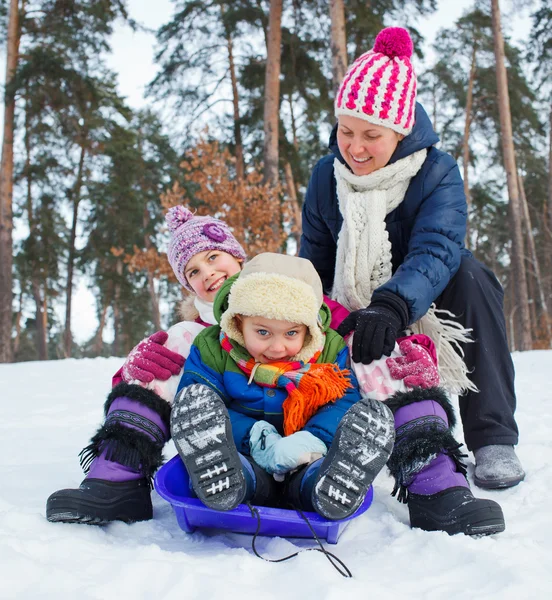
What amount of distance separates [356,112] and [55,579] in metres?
1.74

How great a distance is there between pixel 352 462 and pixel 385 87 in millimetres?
1388

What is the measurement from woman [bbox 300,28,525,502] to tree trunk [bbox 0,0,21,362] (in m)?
8.64

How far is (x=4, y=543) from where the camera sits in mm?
1384

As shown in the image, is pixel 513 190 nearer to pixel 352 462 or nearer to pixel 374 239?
pixel 374 239

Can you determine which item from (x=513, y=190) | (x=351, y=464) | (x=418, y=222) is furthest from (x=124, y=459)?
(x=513, y=190)

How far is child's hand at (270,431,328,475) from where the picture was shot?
5.45ft

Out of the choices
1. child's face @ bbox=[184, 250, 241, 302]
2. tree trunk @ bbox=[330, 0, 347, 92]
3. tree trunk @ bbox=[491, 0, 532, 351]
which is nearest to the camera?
child's face @ bbox=[184, 250, 241, 302]

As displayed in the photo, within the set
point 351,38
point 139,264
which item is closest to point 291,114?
point 351,38

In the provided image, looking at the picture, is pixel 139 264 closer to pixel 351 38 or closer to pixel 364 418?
pixel 351 38

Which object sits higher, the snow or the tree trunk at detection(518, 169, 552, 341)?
the tree trunk at detection(518, 169, 552, 341)

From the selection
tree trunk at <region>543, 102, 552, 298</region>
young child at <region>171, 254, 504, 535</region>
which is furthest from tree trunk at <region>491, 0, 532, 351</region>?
young child at <region>171, 254, 504, 535</region>

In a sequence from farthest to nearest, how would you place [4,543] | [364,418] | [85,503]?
[85,503], [364,418], [4,543]

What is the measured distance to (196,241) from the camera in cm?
257

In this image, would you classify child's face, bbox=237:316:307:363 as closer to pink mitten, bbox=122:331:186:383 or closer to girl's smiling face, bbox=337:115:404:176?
pink mitten, bbox=122:331:186:383
